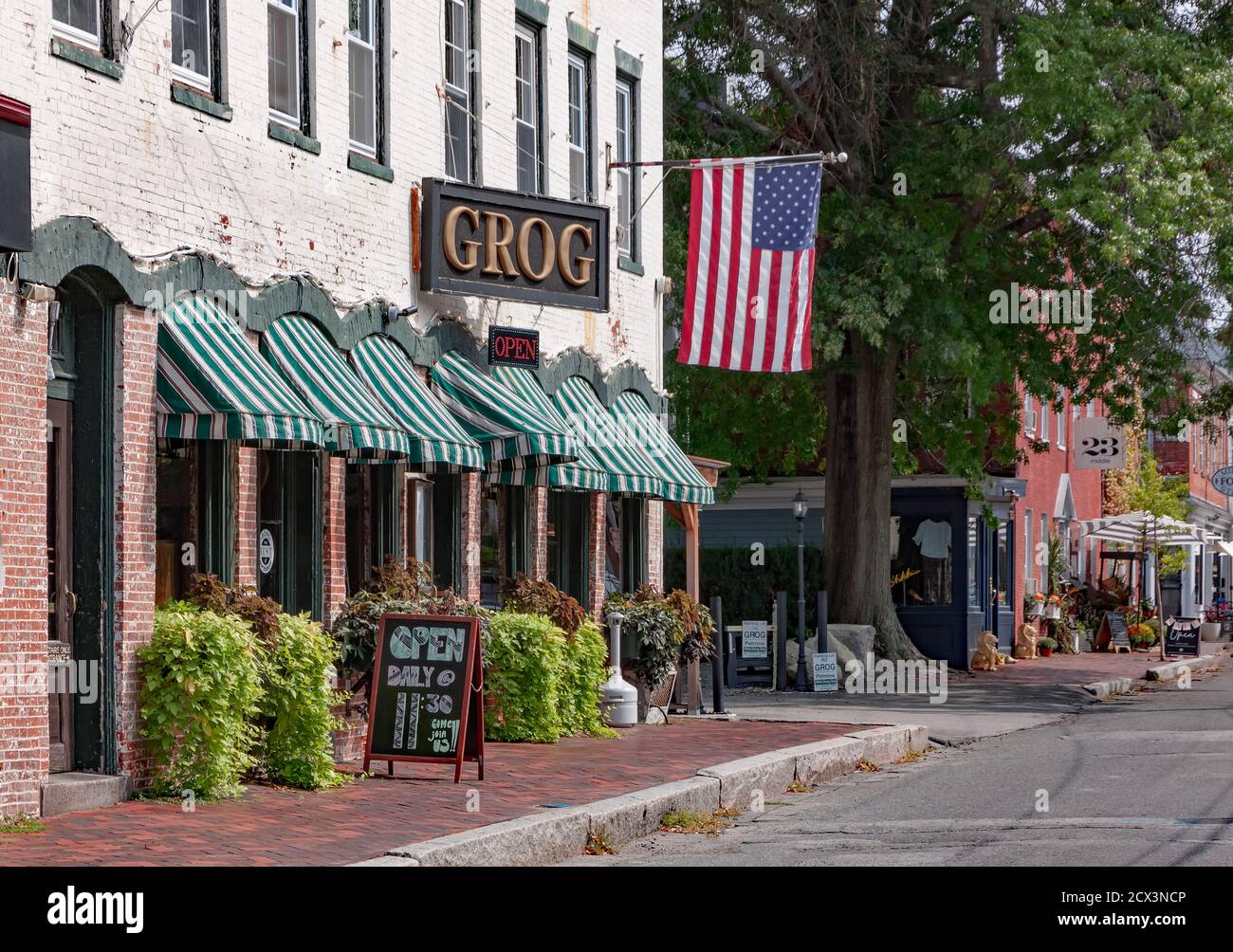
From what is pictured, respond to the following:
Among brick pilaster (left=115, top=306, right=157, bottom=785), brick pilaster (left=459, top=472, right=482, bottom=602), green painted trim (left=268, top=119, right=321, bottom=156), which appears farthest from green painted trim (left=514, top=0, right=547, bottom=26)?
brick pilaster (left=115, top=306, right=157, bottom=785)

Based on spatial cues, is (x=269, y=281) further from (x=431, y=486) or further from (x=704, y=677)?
(x=704, y=677)

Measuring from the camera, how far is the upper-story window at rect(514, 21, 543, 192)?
18.0 metres

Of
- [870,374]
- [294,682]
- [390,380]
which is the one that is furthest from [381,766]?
[870,374]

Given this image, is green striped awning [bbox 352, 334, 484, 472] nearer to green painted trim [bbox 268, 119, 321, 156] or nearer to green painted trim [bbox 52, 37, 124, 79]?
green painted trim [bbox 268, 119, 321, 156]

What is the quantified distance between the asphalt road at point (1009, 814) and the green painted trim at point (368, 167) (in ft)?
19.3

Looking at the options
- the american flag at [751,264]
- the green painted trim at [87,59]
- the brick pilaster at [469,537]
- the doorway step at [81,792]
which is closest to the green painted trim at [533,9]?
the american flag at [751,264]

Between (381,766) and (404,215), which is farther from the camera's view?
(404,215)

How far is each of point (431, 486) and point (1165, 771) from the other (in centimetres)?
661

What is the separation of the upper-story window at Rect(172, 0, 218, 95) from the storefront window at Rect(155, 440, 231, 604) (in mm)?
2484

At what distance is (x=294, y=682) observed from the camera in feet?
40.4

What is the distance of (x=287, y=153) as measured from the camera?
45.1 feet

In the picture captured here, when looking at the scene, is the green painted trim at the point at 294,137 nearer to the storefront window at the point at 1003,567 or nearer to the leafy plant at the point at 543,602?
the leafy plant at the point at 543,602

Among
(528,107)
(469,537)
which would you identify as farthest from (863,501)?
(469,537)

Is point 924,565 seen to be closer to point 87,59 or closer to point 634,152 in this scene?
point 634,152
